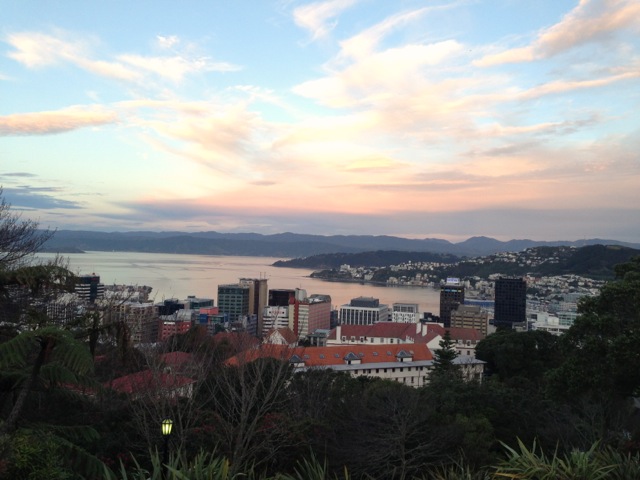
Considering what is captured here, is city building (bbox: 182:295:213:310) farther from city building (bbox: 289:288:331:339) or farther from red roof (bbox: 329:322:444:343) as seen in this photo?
red roof (bbox: 329:322:444:343)

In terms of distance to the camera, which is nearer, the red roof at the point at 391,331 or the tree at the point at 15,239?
the tree at the point at 15,239

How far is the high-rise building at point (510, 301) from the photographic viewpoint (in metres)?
67.0

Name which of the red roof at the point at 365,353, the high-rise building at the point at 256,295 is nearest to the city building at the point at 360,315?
the high-rise building at the point at 256,295

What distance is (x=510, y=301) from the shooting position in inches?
2653

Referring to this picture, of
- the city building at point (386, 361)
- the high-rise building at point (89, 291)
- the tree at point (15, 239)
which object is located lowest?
the city building at point (386, 361)

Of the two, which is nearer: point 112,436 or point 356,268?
point 112,436

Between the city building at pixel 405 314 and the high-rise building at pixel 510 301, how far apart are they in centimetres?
1174

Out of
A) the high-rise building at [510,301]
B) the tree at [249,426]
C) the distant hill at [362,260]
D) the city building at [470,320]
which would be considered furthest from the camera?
the distant hill at [362,260]

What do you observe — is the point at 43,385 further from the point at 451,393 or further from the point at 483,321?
the point at 483,321

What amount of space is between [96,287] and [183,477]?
32.3 meters

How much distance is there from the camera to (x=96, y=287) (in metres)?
32.3

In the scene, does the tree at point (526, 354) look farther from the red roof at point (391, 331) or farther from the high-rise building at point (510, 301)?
the high-rise building at point (510, 301)

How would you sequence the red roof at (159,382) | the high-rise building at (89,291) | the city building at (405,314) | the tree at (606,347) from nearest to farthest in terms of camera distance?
the red roof at (159,382) < the tree at (606,347) < the high-rise building at (89,291) < the city building at (405,314)

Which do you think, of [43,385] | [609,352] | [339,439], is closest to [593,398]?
[609,352]
